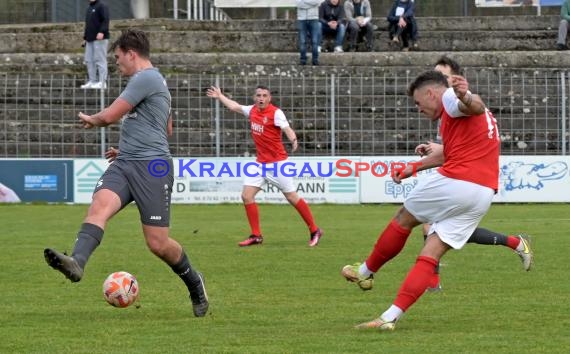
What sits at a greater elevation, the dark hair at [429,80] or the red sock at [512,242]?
the dark hair at [429,80]

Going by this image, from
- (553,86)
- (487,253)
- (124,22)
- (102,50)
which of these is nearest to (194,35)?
(124,22)

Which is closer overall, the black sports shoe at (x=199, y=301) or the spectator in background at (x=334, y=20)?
the black sports shoe at (x=199, y=301)

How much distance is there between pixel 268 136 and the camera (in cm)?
1780

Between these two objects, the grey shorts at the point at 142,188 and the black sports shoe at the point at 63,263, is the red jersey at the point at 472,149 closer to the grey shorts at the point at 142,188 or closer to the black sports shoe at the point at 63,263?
the grey shorts at the point at 142,188

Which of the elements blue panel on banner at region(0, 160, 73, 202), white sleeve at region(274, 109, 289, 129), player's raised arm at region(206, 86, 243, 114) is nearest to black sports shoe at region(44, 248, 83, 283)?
player's raised arm at region(206, 86, 243, 114)

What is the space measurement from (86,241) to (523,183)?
19.3 m

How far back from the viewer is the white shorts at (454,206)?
29.3 ft

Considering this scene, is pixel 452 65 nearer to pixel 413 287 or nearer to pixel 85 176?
pixel 413 287

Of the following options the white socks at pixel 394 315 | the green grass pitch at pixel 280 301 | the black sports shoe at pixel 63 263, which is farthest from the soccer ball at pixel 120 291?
the white socks at pixel 394 315

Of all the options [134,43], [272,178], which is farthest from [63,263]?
[272,178]

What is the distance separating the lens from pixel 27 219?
74.4 ft

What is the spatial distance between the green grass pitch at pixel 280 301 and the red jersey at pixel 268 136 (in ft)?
4.04

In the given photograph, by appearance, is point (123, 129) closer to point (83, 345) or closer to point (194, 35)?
point (83, 345)

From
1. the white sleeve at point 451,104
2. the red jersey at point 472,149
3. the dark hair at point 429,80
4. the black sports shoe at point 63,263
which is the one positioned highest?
the dark hair at point 429,80
